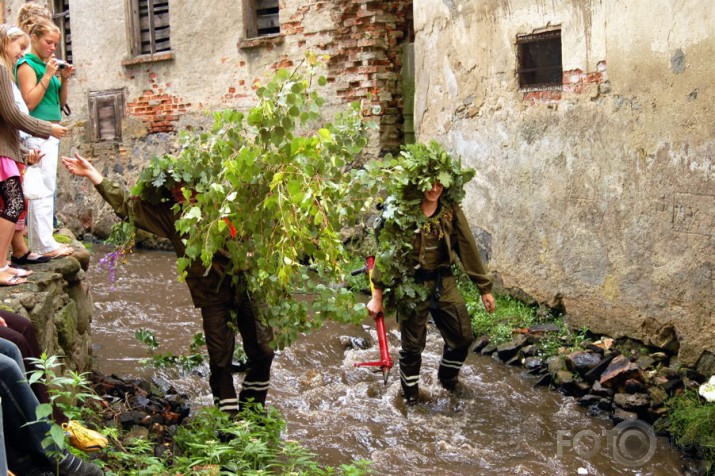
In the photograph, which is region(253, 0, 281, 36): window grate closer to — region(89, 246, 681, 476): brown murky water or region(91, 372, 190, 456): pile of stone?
region(89, 246, 681, 476): brown murky water

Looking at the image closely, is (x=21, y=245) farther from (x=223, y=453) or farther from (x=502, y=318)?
(x=502, y=318)

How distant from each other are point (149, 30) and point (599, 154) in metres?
9.57

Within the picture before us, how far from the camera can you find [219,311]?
529cm

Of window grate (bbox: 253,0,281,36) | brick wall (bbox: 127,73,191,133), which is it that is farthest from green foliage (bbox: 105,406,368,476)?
brick wall (bbox: 127,73,191,133)

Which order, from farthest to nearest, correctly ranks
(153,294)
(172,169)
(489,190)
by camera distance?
1. (153,294)
2. (489,190)
3. (172,169)

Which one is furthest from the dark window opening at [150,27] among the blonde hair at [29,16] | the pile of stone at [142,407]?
the pile of stone at [142,407]

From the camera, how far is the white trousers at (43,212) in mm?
5727

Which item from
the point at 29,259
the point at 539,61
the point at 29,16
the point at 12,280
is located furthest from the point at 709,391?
the point at 29,16

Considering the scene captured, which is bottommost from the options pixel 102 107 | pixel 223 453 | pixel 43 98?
pixel 223 453

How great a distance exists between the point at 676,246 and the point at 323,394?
3.14 meters

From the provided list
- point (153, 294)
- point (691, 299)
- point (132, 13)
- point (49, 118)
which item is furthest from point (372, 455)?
point (132, 13)

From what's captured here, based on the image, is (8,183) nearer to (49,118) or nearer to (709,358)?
(49,118)

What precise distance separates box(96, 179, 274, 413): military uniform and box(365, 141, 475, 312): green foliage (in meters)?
1.17

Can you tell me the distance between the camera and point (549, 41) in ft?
24.9
